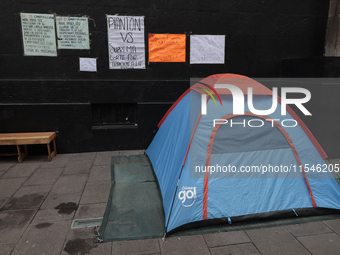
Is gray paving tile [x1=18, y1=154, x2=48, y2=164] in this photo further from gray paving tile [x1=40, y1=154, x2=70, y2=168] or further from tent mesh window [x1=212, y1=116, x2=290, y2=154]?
tent mesh window [x1=212, y1=116, x2=290, y2=154]

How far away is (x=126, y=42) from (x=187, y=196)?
12.8 feet

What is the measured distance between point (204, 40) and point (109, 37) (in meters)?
2.10

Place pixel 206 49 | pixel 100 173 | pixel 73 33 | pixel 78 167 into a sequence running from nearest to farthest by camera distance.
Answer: pixel 100 173 < pixel 78 167 < pixel 73 33 < pixel 206 49

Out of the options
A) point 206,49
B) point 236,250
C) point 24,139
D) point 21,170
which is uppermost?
point 206,49

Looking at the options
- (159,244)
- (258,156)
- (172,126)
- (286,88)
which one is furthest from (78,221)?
(286,88)

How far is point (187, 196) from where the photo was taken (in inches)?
132

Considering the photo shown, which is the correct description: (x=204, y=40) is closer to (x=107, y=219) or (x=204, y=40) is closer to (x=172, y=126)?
(x=172, y=126)

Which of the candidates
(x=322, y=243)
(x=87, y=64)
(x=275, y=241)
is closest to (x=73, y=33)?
(x=87, y=64)

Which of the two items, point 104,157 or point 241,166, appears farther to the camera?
Answer: point 104,157

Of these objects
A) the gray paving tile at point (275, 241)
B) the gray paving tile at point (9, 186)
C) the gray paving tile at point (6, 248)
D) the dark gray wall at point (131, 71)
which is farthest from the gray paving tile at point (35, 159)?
the gray paving tile at point (275, 241)

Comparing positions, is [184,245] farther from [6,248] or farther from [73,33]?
[73,33]

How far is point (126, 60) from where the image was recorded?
236 inches

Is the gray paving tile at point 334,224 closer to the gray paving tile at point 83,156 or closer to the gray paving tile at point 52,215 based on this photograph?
the gray paving tile at point 52,215

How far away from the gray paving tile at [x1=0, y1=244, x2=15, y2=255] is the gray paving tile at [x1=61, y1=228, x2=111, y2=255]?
58 centimetres
